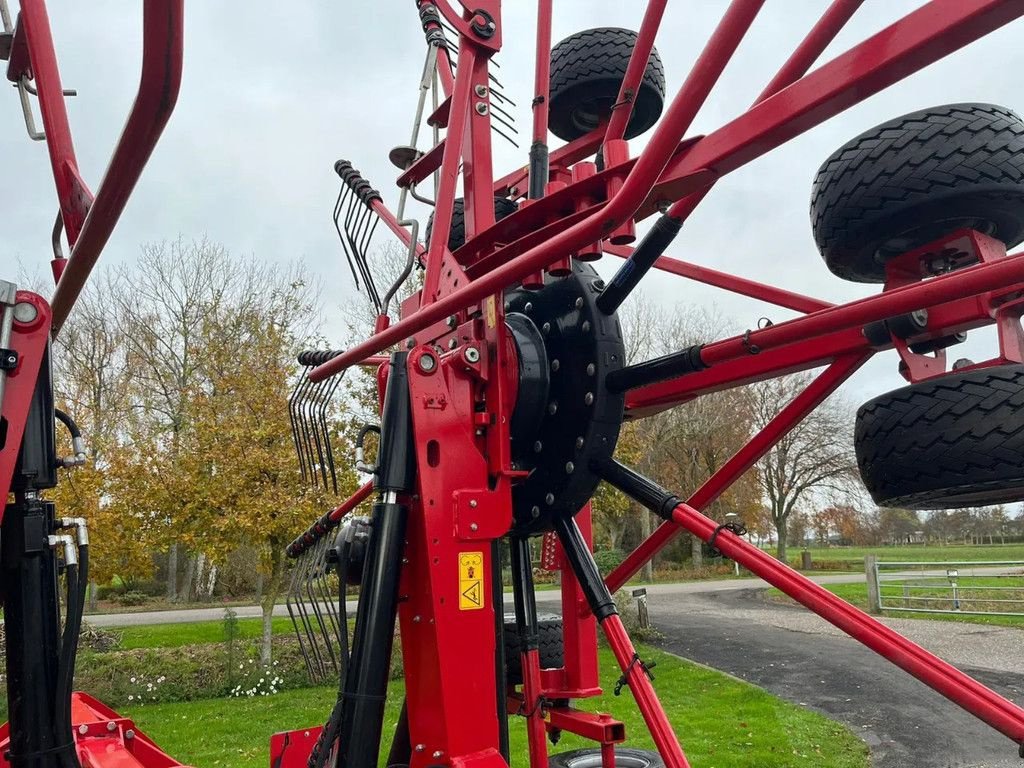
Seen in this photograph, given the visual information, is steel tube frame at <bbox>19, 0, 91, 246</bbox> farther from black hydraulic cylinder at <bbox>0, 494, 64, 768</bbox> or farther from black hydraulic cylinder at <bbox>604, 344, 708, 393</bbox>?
black hydraulic cylinder at <bbox>604, 344, 708, 393</bbox>

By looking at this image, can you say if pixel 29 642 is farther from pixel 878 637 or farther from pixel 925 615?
pixel 925 615

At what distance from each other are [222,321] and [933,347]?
14928mm

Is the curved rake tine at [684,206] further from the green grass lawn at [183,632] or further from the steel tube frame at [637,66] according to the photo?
the green grass lawn at [183,632]

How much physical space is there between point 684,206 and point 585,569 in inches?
56.8

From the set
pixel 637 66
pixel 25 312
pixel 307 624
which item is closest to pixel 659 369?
pixel 637 66

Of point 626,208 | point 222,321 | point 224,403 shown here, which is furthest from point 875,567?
point 626,208

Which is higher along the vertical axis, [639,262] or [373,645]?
[639,262]

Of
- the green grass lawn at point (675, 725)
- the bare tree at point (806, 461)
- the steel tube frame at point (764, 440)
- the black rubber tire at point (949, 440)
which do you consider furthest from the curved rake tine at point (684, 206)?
the bare tree at point (806, 461)

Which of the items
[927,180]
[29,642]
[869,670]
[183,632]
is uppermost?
[927,180]

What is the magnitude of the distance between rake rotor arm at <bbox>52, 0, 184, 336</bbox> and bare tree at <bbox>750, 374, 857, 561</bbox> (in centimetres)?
2681

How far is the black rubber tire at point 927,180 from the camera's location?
8.25 ft

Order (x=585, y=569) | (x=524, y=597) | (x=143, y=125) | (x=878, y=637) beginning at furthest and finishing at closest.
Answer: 1. (x=524, y=597)
2. (x=585, y=569)
3. (x=878, y=637)
4. (x=143, y=125)

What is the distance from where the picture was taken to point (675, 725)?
8414 millimetres

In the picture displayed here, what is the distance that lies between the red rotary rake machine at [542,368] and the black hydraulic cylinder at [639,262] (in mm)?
11
